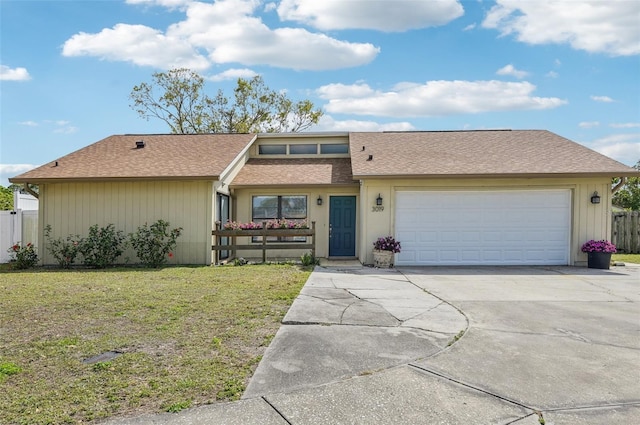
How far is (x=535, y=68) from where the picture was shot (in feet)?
41.5

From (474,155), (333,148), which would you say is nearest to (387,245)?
(474,155)

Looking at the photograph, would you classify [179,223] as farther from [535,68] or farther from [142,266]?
[535,68]

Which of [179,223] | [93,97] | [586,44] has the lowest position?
[179,223]

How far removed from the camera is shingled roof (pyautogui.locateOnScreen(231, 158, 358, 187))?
12.4 m

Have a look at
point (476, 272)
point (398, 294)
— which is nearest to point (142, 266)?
point (398, 294)

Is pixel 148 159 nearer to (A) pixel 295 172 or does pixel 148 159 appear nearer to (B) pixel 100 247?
(B) pixel 100 247

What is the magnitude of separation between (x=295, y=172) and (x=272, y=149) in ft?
8.16

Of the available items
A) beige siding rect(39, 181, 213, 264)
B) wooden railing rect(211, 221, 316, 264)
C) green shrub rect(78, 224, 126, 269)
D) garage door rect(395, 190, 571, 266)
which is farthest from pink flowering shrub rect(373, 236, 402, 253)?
green shrub rect(78, 224, 126, 269)

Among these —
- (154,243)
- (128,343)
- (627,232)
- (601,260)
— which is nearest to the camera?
(128,343)

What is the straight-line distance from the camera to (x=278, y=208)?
42.7 ft

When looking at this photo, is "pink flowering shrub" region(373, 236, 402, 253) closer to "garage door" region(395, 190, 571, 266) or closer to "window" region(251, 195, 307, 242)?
"garage door" region(395, 190, 571, 266)

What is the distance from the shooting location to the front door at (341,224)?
42.1 feet

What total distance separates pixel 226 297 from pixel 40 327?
254 cm

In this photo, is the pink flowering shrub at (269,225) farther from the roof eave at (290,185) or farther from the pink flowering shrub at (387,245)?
the pink flowering shrub at (387,245)
